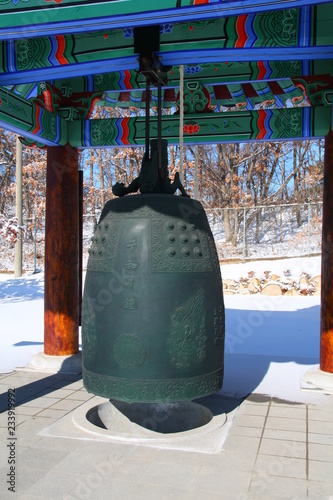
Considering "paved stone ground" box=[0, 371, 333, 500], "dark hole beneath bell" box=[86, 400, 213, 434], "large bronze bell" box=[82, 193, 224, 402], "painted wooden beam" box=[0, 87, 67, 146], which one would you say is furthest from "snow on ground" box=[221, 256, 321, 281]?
"large bronze bell" box=[82, 193, 224, 402]

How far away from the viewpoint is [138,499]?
272 centimetres

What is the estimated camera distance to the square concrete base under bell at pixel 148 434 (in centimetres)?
343

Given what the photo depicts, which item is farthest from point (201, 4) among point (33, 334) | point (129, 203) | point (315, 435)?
point (33, 334)

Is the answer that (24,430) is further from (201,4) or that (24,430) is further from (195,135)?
(195,135)

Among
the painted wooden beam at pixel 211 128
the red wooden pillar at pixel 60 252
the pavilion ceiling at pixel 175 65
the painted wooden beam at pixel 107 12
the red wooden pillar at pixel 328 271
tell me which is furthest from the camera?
the red wooden pillar at pixel 60 252

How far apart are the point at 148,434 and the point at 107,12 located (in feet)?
A: 9.65

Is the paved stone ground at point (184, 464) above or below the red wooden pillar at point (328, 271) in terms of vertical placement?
below

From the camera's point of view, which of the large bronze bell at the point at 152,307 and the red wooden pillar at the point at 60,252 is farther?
the red wooden pillar at the point at 60,252

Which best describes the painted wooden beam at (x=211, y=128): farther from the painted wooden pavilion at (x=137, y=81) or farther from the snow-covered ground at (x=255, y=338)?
the snow-covered ground at (x=255, y=338)

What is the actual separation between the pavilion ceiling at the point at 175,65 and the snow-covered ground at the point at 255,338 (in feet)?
8.81

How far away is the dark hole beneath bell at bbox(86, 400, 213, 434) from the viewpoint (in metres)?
4.22

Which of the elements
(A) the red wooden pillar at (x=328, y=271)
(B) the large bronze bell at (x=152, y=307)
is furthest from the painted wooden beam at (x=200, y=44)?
(A) the red wooden pillar at (x=328, y=271)

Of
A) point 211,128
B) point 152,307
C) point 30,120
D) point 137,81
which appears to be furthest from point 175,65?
point 152,307

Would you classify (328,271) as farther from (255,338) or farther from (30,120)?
(30,120)
